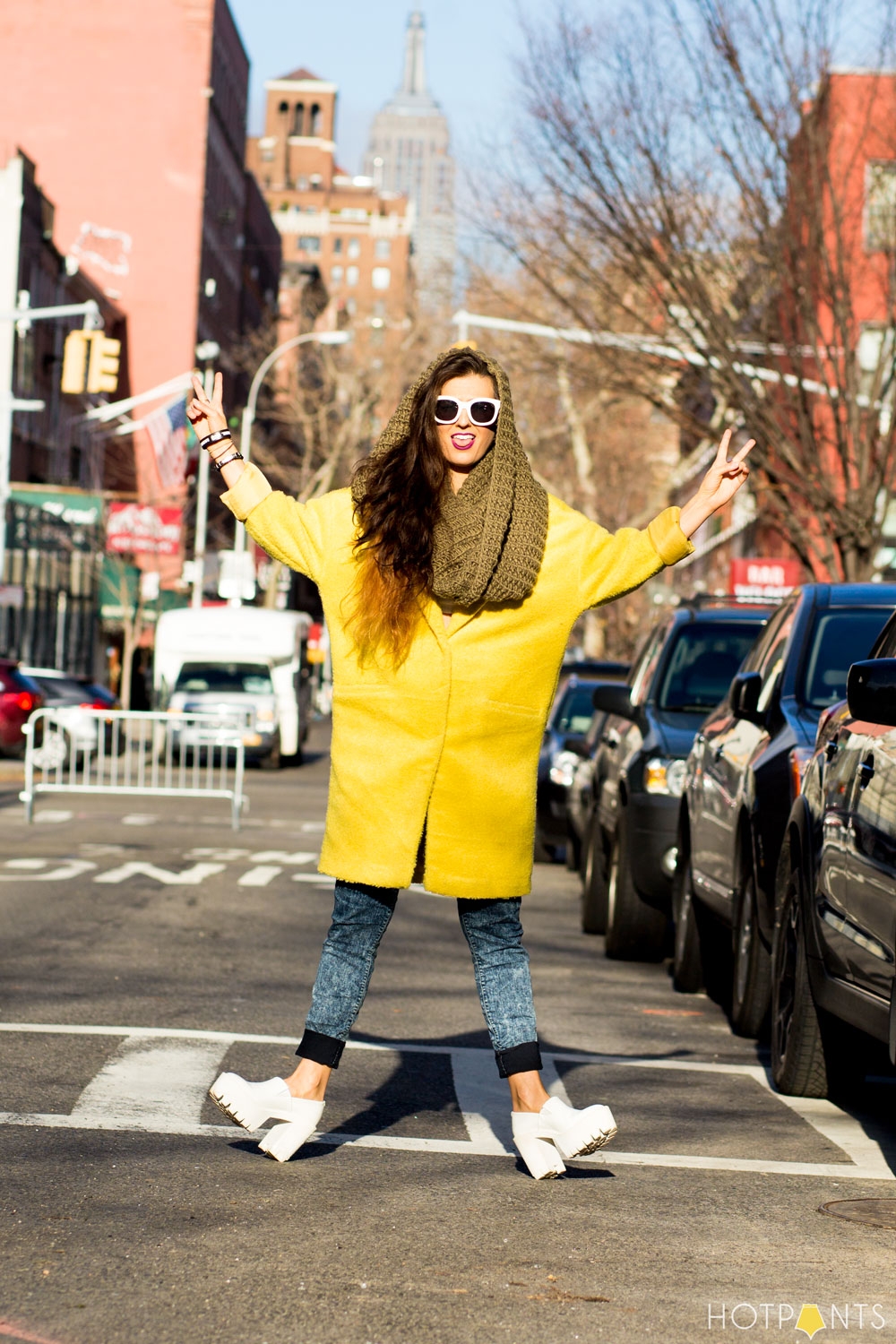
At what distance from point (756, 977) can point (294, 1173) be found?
10.8 feet

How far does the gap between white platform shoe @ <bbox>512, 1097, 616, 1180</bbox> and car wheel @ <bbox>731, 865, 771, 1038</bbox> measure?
2745 millimetres

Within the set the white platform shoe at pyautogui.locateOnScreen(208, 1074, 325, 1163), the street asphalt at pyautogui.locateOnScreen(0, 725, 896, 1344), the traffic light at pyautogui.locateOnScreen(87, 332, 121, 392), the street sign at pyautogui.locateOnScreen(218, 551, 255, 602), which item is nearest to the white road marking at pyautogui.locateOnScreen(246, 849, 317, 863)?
the street asphalt at pyautogui.locateOnScreen(0, 725, 896, 1344)

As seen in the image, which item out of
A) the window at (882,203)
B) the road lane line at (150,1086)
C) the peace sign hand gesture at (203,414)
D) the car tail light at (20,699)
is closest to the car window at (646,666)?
the road lane line at (150,1086)

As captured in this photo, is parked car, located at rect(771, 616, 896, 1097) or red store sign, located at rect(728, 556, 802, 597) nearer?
parked car, located at rect(771, 616, 896, 1097)

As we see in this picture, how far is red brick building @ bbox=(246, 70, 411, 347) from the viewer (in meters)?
170

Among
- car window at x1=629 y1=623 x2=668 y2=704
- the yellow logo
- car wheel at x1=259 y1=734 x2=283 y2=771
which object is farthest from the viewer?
car wheel at x1=259 y1=734 x2=283 y2=771

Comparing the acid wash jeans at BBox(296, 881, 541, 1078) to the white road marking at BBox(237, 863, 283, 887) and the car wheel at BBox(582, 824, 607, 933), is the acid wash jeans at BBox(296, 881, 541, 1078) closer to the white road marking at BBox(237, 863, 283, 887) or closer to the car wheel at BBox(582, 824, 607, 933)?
the car wheel at BBox(582, 824, 607, 933)

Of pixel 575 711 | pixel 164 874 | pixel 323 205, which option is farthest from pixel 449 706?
pixel 323 205

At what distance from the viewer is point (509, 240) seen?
95.3ft

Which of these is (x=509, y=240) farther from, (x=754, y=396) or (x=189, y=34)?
(x=189, y=34)

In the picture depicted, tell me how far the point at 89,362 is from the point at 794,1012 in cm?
2412

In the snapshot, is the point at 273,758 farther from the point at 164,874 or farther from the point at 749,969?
the point at 749,969

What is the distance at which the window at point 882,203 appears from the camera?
22328 millimetres

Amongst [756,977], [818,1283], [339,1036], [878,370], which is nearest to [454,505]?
[339,1036]
